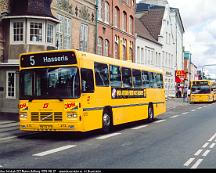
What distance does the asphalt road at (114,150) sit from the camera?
Answer: 372 inches

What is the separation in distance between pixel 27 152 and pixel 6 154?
58 cm

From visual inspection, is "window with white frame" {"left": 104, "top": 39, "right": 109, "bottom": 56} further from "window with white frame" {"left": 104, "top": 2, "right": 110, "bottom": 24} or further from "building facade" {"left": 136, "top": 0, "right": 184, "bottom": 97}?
"building facade" {"left": 136, "top": 0, "right": 184, "bottom": 97}

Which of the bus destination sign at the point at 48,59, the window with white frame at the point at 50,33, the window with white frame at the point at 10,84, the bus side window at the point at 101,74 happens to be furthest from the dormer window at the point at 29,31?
the bus destination sign at the point at 48,59

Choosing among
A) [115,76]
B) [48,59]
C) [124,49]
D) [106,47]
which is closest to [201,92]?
[124,49]

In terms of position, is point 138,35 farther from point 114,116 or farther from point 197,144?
point 197,144

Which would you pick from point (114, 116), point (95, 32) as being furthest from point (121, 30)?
point (114, 116)

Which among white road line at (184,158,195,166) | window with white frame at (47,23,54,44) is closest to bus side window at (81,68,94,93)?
white road line at (184,158,195,166)

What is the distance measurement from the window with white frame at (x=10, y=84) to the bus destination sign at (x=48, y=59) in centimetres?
930

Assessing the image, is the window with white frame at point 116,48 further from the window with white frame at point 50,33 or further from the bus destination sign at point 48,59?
the bus destination sign at point 48,59

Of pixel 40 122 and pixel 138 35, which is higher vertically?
pixel 138 35

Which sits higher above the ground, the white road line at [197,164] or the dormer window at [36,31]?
the dormer window at [36,31]

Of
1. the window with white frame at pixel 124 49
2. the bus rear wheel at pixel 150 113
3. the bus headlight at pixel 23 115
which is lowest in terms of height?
the bus rear wheel at pixel 150 113

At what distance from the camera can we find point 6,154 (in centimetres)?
1108

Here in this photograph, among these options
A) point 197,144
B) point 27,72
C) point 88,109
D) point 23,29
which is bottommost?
point 197,144
